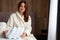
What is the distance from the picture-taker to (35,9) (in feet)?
2.82

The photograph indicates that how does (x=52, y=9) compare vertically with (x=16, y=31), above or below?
above

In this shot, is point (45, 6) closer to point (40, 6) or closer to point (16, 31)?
point (40, 6)

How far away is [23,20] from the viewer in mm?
873

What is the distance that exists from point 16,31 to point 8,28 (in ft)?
0.18

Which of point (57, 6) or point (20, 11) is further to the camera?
point (20, 11)

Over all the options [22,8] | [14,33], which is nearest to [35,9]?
[22,8]

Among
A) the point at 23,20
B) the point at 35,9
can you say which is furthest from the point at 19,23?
the point at 35,9

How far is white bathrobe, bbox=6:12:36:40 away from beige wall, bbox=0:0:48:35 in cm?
3

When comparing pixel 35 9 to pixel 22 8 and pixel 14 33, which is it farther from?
pixel 14 33

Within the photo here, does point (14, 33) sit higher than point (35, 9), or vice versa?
point (35, 9)

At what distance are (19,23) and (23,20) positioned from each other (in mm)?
33

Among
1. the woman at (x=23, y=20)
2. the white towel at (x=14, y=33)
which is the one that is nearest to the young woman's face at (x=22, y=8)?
the woman at (x=23, y=20)

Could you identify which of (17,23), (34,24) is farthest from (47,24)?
(17,23)

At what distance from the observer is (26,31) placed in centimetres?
87
